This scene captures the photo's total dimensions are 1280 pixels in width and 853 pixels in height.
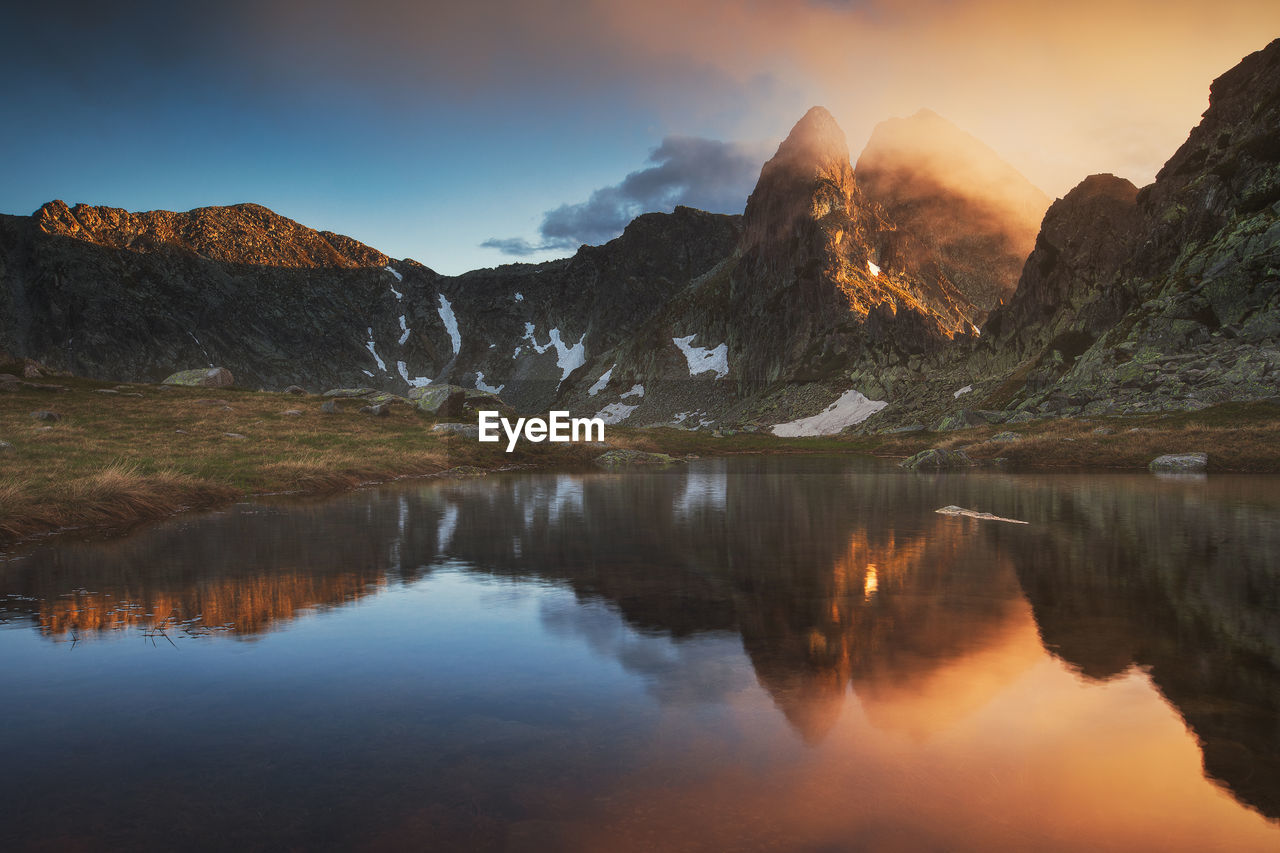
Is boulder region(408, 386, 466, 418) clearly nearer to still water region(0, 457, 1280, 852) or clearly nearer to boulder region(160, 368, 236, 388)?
boulder region(160, 368, 236, 388)

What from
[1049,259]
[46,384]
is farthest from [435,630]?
[1049,259]

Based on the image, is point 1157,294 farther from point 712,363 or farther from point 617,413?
point 617,413

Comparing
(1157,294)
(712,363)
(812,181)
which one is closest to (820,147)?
(812,181)

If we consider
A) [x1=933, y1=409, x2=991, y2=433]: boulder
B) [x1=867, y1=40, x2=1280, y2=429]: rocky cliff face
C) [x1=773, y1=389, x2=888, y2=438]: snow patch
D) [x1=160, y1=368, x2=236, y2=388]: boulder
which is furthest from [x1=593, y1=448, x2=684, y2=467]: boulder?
[x1=773, y1=389, x2=888, y2=438]: snow patch

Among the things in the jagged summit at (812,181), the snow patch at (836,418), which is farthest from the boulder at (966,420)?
the jagged summit at (812,181)

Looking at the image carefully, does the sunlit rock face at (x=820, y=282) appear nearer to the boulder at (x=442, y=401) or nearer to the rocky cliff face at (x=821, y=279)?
the rocky cliff face at (x=821, y=279)

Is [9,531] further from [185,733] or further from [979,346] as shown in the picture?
[979,346]

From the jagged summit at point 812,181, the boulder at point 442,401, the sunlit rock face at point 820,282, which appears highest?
the jagged summit at point 812,181
